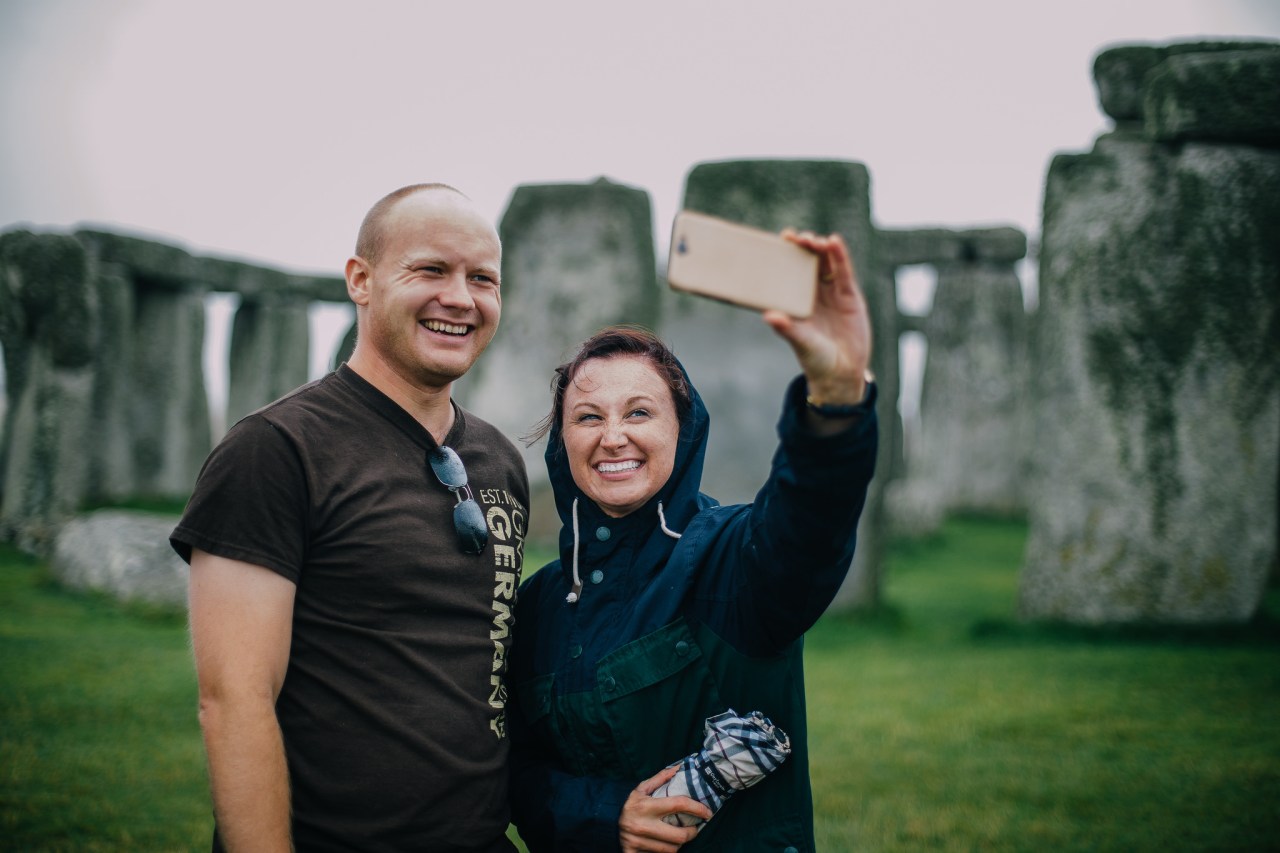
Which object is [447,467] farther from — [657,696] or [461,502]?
[657,696]

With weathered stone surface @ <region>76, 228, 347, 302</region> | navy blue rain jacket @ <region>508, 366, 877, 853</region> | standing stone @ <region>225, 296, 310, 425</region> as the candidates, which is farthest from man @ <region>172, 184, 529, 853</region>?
standing stone @ <region>225, 296, 310, 425</region>

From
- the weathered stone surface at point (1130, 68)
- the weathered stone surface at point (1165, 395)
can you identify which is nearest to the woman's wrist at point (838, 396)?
the weathered stone surface at point (1165, 395)

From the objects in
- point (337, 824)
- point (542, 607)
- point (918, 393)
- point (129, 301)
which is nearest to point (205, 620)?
point (337, 824)

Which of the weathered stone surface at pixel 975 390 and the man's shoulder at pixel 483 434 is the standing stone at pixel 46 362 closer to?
the man's shoulder at pixel 483 434

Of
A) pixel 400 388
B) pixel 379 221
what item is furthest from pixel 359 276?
pixel 400 388

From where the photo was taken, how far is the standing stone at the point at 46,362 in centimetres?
808

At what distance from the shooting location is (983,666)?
17.7 ft

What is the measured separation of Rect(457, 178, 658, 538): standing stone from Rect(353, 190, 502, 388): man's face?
24.0ft

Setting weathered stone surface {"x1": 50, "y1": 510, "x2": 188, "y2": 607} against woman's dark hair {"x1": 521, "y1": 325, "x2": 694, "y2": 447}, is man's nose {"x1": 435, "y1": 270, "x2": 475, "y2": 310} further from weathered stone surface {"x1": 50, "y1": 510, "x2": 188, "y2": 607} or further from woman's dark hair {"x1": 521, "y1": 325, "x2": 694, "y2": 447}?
weathered stone surface {"x1": 50, "y1": 510, "x2": 188, "y2": 607}

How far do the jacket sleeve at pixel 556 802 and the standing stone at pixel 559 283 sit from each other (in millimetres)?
7329

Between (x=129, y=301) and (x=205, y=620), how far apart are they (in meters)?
10.3

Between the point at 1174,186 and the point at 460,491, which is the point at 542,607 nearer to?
the point at 460,491

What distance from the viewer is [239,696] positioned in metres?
1.71

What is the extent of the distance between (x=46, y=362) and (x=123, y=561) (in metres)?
3.03
